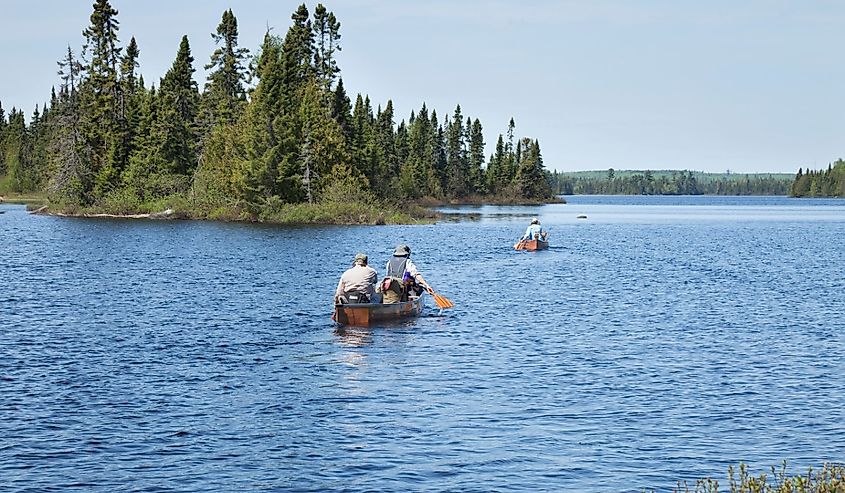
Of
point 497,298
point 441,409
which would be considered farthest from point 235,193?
point 441,409

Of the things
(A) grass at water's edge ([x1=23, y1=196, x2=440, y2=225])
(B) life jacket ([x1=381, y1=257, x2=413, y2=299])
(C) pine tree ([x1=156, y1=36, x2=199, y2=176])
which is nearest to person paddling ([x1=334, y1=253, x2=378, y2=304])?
(B) life jacket ([x1=381, y1=257, x2=413, y2=299])

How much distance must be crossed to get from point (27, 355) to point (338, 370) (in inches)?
317

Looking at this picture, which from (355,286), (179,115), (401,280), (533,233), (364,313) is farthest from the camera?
(179,115)

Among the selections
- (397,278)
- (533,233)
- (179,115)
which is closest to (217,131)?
(179,115)

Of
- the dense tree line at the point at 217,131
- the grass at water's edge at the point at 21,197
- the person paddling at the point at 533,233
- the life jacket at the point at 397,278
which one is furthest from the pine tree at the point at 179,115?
the life jacket at the point at 397,278

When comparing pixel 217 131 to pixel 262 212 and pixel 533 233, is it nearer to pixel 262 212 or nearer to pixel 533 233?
pixel 262 212

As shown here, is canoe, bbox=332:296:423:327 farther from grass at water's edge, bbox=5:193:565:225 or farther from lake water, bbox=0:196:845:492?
grass at water's edge, bbox=5:193:565:225

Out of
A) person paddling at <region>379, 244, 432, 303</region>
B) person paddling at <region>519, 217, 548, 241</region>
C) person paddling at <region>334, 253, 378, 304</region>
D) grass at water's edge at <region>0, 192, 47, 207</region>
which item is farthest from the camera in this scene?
grass at water's edge at <region>0, 192, 47, 207</region>

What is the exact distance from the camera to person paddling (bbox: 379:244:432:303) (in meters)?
33.6

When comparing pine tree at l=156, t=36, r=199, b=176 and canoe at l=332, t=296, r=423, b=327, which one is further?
pine tree at l=156, t=36, r=199, b=176

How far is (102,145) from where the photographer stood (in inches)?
4550

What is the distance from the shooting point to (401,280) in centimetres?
3422

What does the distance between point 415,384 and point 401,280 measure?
37.4ft

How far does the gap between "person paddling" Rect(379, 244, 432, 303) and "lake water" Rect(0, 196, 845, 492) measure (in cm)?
104
